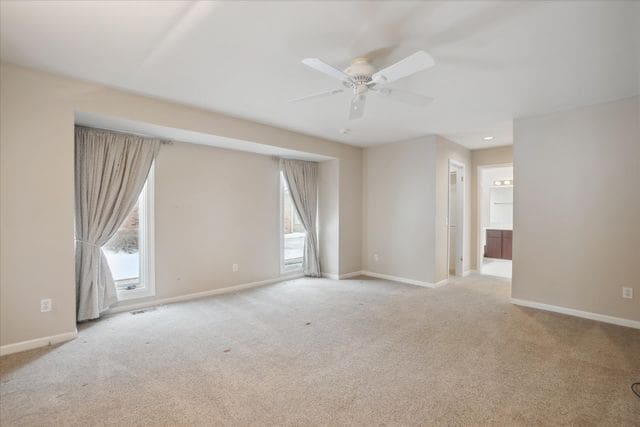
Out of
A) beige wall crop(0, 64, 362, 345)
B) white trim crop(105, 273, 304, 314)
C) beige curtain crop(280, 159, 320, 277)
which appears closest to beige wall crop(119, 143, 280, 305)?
white trim crop(105, 273, 304, 314)

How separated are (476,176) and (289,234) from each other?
392 cm

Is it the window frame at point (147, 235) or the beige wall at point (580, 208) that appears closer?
the beige wall at point (580, 208)

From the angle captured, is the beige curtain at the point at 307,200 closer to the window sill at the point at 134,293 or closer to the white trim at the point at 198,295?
the white trim at the point at 198,295

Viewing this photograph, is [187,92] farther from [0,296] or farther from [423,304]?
[423,304]

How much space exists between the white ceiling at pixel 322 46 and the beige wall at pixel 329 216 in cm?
225

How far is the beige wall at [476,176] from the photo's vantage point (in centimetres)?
579

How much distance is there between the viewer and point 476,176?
6066 mm

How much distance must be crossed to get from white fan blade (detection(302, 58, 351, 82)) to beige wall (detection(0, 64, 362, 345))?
2.28 metres

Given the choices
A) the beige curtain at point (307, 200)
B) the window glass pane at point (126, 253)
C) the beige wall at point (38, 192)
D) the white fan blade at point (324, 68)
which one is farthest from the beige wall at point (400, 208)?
the beige wall at point (38, 192)

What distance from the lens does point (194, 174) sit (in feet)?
14.2

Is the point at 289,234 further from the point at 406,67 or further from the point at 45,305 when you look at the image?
the point at 406,67

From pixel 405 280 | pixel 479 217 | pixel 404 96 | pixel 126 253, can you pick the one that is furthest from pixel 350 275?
pixel 404 96

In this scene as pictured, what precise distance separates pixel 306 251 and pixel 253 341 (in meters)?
2.86

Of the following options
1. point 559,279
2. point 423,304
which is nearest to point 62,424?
point 423,304
